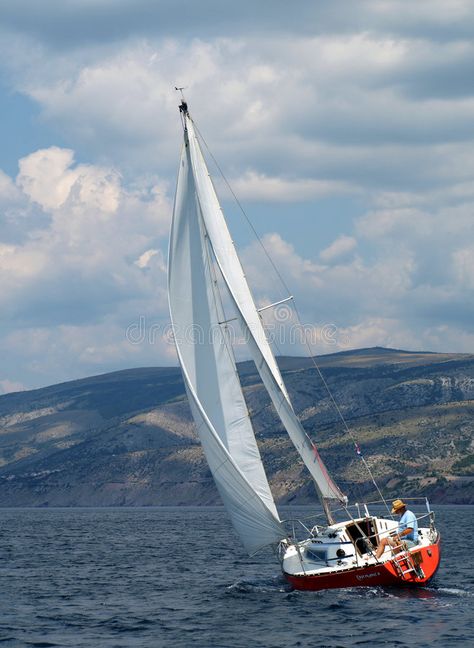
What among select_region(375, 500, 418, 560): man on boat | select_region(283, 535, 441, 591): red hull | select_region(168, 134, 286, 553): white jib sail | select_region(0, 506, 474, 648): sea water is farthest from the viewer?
select_region(168, 134, 286, 553): white jib sail

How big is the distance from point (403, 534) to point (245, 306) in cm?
1247

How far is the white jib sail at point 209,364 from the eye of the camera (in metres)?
48.1

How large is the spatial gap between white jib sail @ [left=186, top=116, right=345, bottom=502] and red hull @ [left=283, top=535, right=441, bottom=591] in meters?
3.61

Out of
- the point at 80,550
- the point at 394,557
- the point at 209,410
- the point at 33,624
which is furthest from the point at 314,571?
the point at 80,550

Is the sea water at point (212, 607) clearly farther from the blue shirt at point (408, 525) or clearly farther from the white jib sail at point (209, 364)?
the white jib sail at point (209, 364)

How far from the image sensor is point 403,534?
49.1 meters

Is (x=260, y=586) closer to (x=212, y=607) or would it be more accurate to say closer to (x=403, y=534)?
(x=212, y=607)

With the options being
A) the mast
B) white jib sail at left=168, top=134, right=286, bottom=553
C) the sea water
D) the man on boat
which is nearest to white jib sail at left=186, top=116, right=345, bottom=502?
the mast

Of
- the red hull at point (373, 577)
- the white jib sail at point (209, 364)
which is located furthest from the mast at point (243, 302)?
the red hull at point (373, 577)

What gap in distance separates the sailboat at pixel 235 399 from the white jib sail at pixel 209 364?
45mm

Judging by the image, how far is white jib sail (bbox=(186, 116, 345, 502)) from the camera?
48.0m

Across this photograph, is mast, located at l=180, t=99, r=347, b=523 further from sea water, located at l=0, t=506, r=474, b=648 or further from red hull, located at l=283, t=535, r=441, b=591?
sea water, located at l=0, t=506, r=474, b=648

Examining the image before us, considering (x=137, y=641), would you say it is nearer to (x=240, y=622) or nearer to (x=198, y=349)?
(x=240, y=622)

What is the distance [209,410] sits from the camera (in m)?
48.6
